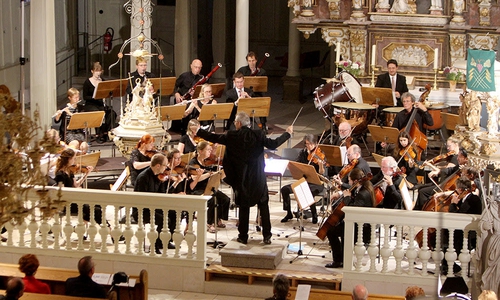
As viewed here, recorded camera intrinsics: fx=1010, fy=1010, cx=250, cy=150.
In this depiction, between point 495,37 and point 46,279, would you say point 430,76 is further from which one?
point 46,279

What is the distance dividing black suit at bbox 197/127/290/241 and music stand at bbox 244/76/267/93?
12.9 feet

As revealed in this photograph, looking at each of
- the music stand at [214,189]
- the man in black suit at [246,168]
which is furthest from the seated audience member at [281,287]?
the music stand at [214,189]

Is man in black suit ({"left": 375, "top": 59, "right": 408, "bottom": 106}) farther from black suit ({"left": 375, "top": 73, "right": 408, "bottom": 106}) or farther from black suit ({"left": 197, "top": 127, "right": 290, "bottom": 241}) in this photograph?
black suit ({"left": 197, "top": 127, "right": 290, "bottom": 241})

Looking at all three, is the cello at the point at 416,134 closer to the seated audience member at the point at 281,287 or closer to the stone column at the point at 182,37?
the seated audience member at the point at 281,287

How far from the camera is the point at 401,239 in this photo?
9.57m

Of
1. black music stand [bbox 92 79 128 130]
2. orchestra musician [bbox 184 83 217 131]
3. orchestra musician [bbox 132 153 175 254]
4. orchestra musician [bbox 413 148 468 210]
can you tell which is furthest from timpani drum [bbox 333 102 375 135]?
orchestra musician [bbox 132 153 175 254]

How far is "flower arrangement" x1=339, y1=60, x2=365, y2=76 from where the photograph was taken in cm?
1584

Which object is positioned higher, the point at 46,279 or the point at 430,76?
the point at 430,76

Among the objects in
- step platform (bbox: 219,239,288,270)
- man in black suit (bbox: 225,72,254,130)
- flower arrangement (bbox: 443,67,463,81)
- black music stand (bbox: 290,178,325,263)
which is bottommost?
step platform (bbox: 219,239,288,270)

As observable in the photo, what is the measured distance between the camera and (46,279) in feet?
29.2

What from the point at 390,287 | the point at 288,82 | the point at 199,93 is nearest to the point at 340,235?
the point at 390,287

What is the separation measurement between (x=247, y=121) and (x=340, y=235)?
153cm

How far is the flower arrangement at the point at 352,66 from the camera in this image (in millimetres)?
15836

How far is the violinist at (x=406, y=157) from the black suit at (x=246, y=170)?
1.89 metres
